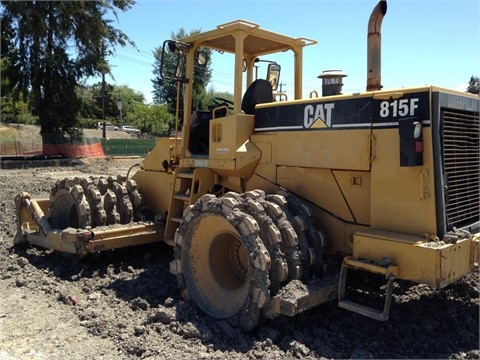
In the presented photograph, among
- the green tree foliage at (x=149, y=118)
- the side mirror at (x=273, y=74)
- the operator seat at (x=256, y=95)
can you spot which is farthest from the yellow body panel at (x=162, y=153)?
the green tree foliage at (x=149, y=118)

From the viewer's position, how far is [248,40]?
6172 millimetres

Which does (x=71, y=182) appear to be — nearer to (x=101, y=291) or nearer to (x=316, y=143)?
(x=101, y=291)

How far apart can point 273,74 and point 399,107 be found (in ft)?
8.54

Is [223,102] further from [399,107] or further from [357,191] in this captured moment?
[399,107]

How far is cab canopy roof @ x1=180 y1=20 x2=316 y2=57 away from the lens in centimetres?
558

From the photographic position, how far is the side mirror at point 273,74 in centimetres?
639

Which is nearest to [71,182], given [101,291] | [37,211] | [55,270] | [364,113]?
[37,211]

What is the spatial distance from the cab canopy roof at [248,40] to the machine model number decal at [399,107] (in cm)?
208

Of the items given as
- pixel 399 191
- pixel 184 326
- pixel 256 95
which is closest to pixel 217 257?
pixel 184 326

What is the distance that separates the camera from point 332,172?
4.70 m

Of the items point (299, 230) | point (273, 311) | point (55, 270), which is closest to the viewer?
point (273, 311)

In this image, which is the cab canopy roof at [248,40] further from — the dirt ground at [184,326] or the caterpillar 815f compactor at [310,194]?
the dirt ground at [184,326]

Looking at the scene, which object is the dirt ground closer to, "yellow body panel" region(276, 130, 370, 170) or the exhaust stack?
"yellow body panel" region(276, 130, 370, 170)

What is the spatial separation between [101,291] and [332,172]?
2.93 meters
